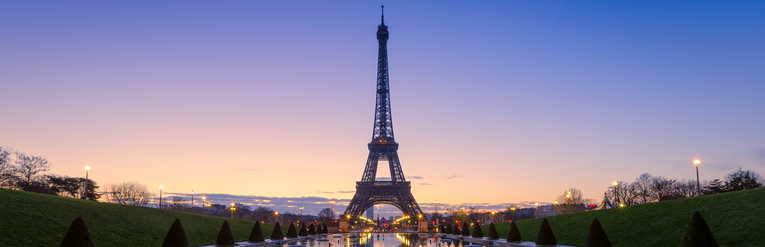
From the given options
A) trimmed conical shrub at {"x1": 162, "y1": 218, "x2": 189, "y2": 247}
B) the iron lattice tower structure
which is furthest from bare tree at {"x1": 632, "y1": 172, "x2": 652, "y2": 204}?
trimmed conical shrub at {"x1": 162, "y1": 218, "x2": 189, "y2": 247}

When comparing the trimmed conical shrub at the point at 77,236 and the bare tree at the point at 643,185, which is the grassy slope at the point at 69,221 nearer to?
the trimmed conical shrub at the point at 77,236

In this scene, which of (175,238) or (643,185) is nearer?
(175,238)

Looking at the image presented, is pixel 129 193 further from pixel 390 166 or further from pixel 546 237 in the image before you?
pixel 546 237

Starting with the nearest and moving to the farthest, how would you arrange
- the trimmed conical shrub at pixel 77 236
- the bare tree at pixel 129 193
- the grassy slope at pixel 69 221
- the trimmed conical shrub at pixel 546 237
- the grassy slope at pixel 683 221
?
the trimmed conical shrub at pixel 77 236 → the grassy slope at pixel 683 221 → the grassy slope at pixel 69 221 → the trimmed conical shrub at pixel 546 237 → the bare tree at pixel 129 193

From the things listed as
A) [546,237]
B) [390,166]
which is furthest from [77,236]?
[390,166]

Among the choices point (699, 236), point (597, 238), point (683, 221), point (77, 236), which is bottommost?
point (597, 238)

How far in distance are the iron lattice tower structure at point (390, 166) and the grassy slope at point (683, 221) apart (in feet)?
209

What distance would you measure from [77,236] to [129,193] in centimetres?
8977

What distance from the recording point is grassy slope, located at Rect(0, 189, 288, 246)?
21484 millimetres

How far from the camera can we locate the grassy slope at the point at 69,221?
21484mm

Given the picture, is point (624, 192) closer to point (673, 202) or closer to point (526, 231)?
point (526, 231)

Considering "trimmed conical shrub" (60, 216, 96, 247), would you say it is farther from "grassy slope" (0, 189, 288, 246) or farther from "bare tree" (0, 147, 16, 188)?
"bare tree" (0, 147, 16, 188)

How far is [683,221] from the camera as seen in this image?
82.7 ft

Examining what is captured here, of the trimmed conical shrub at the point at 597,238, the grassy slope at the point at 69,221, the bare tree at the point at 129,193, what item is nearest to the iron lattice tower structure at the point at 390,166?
the bare tree at the point at 129,193
